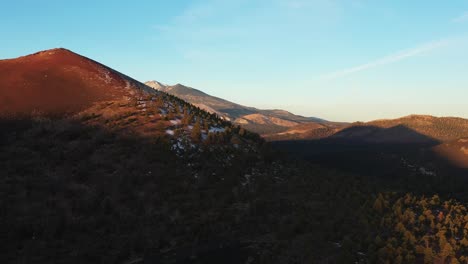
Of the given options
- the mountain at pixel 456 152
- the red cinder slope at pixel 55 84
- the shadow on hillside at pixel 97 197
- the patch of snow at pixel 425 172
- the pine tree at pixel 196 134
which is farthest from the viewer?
the mountain at pixel 456 152

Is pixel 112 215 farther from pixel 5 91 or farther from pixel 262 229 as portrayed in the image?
pixel 5 91

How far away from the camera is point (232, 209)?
61.1ft

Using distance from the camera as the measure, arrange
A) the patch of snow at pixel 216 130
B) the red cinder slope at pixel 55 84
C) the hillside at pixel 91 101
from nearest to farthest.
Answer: the hillside at pixel 91 101, the patch of snow at pixel 216 130, the red cinder slope at pixel 55 84

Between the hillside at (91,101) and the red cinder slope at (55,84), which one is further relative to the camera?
the red cinder slope at (55,84)

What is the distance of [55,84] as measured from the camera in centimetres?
3944

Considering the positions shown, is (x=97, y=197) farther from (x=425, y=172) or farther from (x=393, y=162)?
(x=393, y=162)

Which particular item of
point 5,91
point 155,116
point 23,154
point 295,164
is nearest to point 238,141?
point 295,164

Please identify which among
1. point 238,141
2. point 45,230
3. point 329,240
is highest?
point 238,141

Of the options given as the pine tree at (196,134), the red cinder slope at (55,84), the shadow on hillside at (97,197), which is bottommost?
the shadow on hillside at (97,197)

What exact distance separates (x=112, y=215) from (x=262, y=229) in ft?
24.7

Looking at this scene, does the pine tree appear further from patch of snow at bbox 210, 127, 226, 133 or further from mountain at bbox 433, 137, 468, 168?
mountain at bbox 433, 137, 468, 168

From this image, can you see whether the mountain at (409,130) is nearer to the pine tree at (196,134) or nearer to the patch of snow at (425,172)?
the patch of snow at (425,172)

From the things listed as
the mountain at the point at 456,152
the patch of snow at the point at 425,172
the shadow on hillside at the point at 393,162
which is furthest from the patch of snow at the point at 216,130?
the mountain at the point at 456,152

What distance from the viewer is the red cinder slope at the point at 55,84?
34.0 metres
